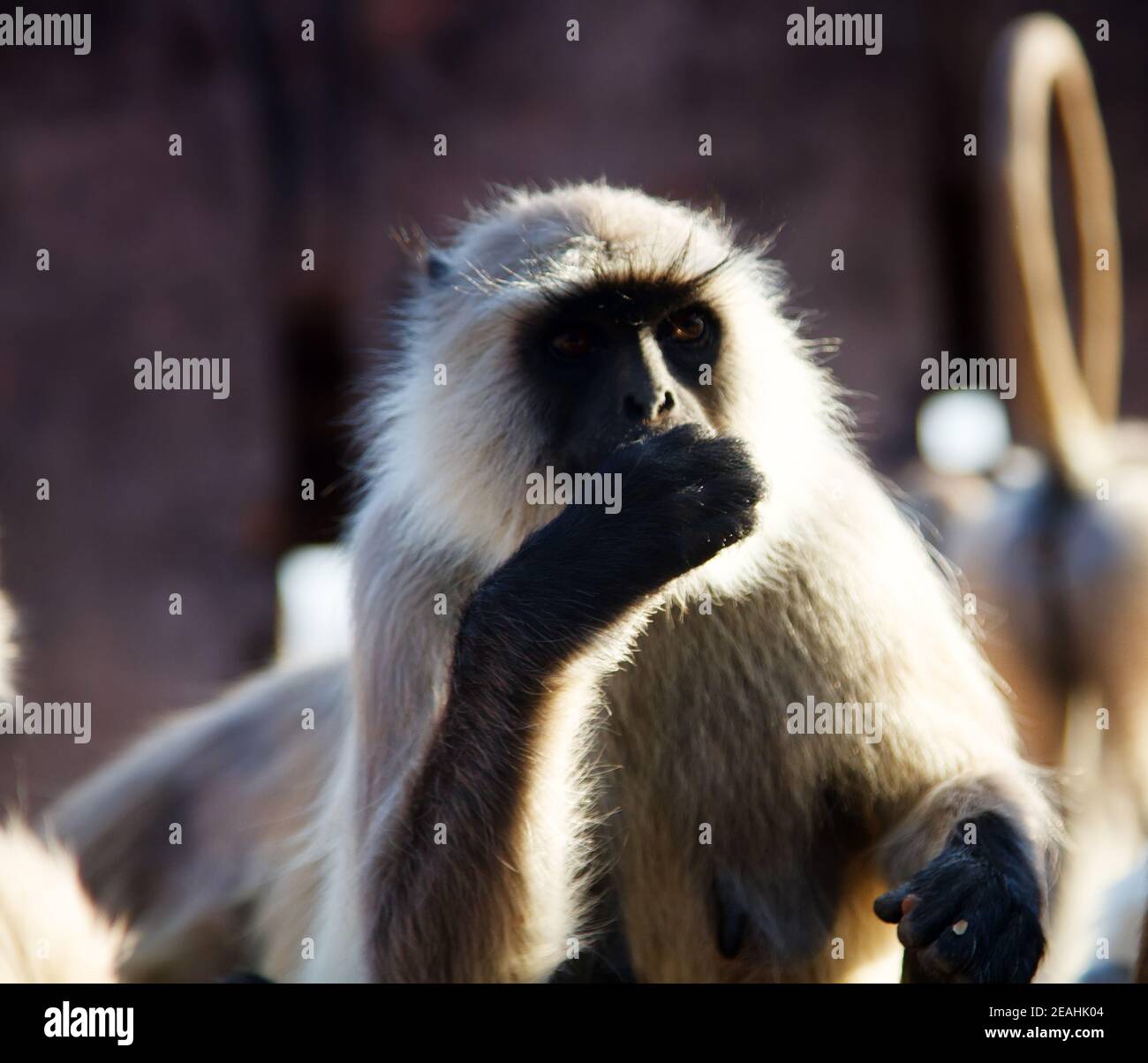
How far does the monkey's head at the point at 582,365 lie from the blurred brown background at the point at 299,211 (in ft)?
16.1

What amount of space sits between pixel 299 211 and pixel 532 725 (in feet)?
22.5

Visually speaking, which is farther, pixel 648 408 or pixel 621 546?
pixel 648 408

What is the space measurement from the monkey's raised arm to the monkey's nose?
0.42ft

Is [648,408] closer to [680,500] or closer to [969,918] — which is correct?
[680,500]

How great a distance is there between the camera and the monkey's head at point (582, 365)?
9.14ft

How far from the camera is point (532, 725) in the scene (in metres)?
2.62

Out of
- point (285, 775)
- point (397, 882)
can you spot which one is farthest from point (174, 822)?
point (397, 882)

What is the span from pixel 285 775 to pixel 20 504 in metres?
4.15

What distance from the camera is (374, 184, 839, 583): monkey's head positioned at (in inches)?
110

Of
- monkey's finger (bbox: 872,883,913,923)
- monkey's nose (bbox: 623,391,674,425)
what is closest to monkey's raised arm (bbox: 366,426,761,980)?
monkey's nose (bbox: 623,391,674,425)

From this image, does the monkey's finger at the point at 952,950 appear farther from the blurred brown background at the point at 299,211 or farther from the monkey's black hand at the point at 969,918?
the blurred brown background at the point at 299,211

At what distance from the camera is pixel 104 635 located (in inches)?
312

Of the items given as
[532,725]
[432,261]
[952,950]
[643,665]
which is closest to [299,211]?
[432,261]

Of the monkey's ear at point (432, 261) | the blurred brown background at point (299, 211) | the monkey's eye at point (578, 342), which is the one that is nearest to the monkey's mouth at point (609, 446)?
the monkey's eye at point (578, 342)
